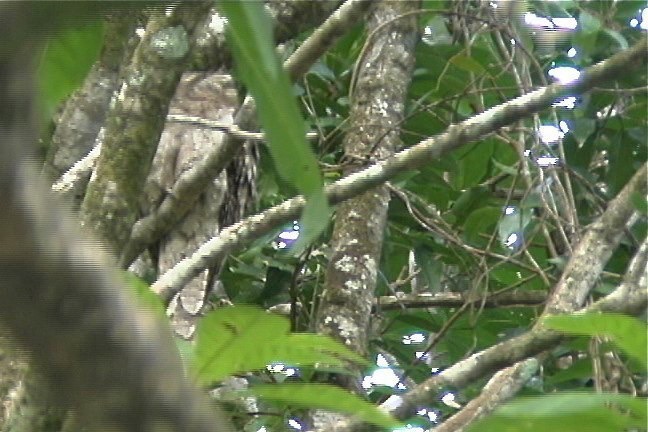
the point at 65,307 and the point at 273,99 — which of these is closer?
the point at 65,307

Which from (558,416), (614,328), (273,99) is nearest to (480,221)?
(614,328)

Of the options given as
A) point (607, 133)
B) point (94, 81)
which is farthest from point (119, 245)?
point (607, 133)

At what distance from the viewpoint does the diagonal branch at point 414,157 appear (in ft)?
4.77

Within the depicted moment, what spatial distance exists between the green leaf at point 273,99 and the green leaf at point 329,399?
203 millimetres

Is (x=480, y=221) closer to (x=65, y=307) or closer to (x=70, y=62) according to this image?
(x=70, y=62)

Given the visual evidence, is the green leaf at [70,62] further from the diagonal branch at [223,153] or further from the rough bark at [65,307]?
Answer: the diagonal branch at [223,153]

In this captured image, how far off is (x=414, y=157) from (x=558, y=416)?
98 cm

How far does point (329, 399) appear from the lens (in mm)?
652

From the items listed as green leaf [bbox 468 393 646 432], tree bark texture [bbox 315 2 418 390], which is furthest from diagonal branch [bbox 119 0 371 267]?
green leaf [bbox 468 393 646 432]

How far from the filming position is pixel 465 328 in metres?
2.28

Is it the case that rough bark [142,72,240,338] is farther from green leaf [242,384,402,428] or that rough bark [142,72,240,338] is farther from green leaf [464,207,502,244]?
green leaf [242,384,402,428]

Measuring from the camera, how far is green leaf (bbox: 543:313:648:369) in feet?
2.13

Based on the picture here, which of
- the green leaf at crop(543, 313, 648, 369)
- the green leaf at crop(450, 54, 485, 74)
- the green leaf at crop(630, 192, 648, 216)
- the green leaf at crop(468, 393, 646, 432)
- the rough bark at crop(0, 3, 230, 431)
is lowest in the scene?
the green leaf at crop(468, 393, 646, 432)

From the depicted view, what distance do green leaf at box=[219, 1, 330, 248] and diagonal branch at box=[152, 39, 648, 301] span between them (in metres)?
0.99
